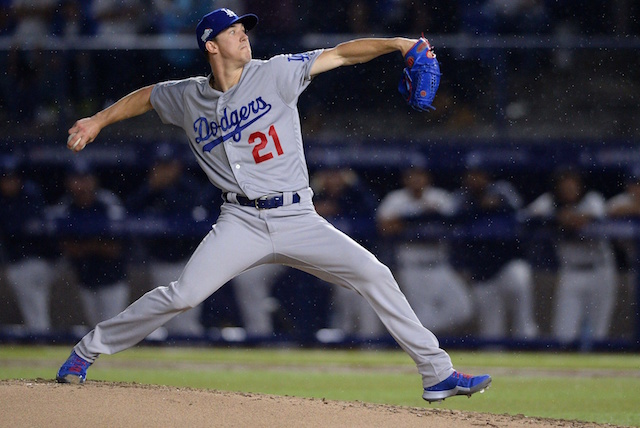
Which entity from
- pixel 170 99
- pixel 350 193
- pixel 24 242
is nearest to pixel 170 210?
pixel 24 242

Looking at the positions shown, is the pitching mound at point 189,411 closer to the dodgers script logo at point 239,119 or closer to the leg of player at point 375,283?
the leg of player at point 375,283

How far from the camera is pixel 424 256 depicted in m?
8.90

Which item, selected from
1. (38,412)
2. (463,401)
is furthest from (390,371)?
(38,412)

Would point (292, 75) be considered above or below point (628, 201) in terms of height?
above

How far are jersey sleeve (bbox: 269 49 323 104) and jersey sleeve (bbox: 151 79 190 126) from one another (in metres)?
0.48

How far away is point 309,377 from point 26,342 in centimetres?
283

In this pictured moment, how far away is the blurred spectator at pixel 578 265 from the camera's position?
8.74m

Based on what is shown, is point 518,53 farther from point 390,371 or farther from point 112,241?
point 112,241

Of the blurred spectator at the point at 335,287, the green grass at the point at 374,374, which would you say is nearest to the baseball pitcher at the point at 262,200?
the green grass at the point at 374,374

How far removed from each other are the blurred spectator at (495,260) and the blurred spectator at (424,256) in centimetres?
14

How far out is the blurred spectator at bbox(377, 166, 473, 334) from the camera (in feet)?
28.9

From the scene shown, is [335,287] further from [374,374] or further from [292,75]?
[292,75]

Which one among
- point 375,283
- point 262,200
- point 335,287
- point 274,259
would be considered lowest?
point 335,287

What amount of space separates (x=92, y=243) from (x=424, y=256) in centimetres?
294
